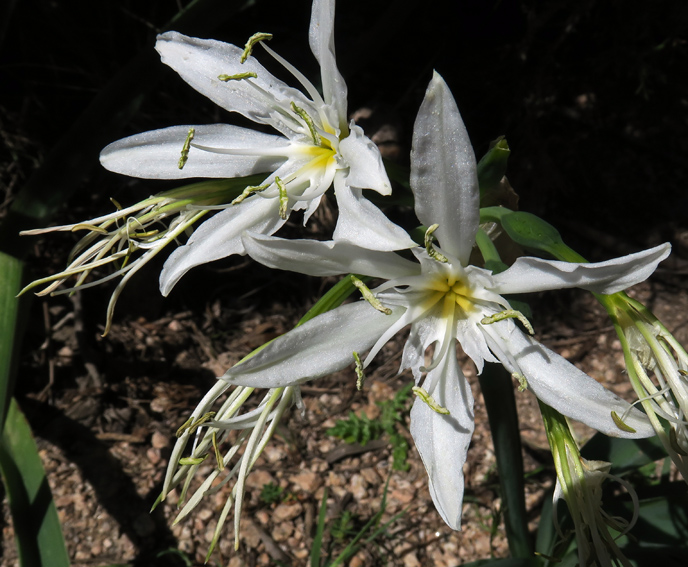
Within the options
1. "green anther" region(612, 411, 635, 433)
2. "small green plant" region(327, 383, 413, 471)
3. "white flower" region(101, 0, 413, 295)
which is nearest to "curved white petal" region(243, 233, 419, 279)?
"white flower" region(101, 0, 413, 295)

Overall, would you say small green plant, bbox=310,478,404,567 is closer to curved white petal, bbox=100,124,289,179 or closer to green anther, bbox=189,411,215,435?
green anther, bbox=189,411,215,435

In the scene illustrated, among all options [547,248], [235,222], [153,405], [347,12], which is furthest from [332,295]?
[347,12]

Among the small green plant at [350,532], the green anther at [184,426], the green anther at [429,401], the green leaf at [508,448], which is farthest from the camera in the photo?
the small green plant at [350,532]

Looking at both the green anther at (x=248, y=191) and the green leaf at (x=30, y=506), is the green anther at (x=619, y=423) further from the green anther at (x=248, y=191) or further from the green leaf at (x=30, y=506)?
the green leaf at (x=30, y=506)

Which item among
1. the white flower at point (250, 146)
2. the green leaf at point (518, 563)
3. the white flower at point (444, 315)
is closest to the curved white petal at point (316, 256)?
the white flower at point (444, 315)

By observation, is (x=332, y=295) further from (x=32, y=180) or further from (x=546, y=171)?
A: (x=546, y=171)

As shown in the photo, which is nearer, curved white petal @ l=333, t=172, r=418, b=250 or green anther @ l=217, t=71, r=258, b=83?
curved white petal @ l=333, t=172, r=418, b=250
